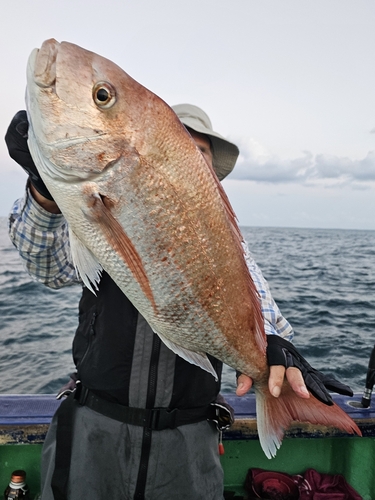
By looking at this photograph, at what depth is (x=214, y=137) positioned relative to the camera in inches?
108

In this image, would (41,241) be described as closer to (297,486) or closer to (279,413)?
(279,413)

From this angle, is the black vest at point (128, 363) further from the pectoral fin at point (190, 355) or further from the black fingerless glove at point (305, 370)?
the black fingerless glove at point (305, 370)

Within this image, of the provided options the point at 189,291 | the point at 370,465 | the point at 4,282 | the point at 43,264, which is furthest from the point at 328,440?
the point at 4,282

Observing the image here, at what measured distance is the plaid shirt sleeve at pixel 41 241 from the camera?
6.89ft

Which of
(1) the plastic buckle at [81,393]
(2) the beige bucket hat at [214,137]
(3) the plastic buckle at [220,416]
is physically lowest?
(3) the plastic buckle at [220,416]

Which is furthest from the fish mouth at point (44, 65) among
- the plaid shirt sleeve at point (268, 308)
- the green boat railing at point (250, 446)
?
the green boat railing at point (250, 446)

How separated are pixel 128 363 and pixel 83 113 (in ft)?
4.03

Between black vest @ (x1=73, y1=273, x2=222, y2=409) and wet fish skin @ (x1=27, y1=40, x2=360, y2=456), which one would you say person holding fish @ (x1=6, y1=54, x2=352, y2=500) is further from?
wet fish skin @ (x1=27, y1=40, x2=360, y2=456)

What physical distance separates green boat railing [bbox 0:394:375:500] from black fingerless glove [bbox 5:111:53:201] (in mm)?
1794

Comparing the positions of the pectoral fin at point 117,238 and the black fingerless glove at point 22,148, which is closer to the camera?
the pectoral fin at point 117,238

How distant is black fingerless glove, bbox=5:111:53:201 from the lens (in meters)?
1.93

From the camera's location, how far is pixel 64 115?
1.57 m

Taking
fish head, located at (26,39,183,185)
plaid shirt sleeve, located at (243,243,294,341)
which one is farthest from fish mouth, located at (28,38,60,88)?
plaid shirt sleeve, located at (243,243,294,341)

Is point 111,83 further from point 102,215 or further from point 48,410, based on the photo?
point 48,410
